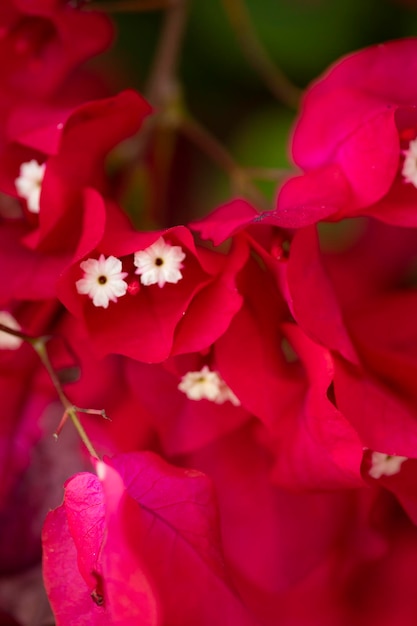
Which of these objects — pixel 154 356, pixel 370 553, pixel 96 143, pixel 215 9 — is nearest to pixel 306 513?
pixel 370 553

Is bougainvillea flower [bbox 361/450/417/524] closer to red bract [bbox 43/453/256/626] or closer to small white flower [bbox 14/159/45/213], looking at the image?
red bract [bbox 43/453/256/626]

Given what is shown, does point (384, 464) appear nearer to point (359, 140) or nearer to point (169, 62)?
point (359, 140)

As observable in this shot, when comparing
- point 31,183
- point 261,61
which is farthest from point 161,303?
point 261,61

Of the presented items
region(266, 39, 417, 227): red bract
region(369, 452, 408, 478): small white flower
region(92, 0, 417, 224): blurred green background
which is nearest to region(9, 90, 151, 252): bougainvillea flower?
region(266, 39, 417, 227): red bract

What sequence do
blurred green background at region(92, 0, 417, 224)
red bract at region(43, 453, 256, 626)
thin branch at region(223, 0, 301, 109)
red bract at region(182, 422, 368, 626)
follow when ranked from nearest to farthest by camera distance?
red bract at region(43, 453, 256, 626) → red bract at region(182, 422, 368, 626) → thin branch at region(223, 0, 301, 109) → blurred green background at region(92, 0, 417, 224)

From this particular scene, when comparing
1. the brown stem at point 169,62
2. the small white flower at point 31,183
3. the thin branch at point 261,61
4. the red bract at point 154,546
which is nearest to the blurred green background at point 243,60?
the thin branch at point 261,61

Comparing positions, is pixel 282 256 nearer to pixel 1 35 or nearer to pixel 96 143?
pixel 96 143
